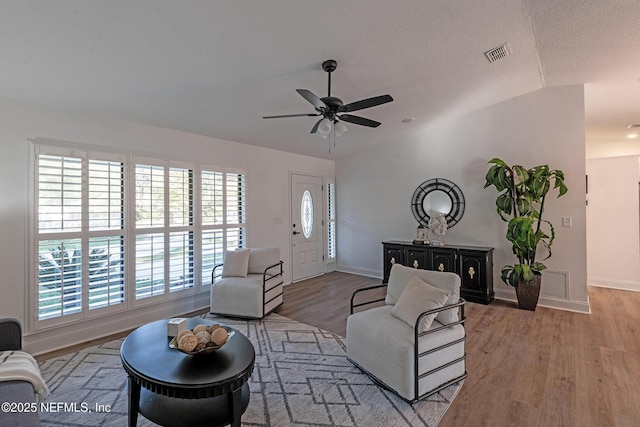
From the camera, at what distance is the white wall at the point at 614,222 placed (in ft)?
16.8

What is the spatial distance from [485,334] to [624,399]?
49.4 inches

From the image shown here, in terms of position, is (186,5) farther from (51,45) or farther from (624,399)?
(624,399)

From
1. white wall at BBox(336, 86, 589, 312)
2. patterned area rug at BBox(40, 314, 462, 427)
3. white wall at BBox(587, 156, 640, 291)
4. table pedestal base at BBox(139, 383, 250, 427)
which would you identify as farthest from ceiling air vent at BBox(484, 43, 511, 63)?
table pedestal base at BBox(139, 383, 250, 427)

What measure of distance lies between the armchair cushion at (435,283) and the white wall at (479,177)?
112 inches

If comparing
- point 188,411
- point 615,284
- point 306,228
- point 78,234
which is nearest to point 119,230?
point 78,234

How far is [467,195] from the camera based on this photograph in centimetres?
512

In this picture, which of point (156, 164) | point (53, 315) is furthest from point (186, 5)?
point (53, 315)

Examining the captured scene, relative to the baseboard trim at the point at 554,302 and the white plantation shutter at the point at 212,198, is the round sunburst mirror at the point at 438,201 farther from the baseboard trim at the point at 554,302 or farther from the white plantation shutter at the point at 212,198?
the white plantation shutter at the point at 212,198

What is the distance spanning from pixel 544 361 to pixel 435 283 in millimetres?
1372

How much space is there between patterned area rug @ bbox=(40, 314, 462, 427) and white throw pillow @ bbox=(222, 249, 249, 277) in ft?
4.09

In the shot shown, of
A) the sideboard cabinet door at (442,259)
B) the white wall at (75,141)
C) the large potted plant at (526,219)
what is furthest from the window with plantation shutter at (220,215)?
the large potted plant at (526,219)

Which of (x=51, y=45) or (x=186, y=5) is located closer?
(x=186, y=5)

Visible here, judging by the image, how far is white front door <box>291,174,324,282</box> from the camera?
5930mm

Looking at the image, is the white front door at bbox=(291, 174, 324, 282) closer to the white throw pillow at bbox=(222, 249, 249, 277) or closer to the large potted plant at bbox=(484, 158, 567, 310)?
the white throw pillow at bbox=(222, 249, 249, 277)
